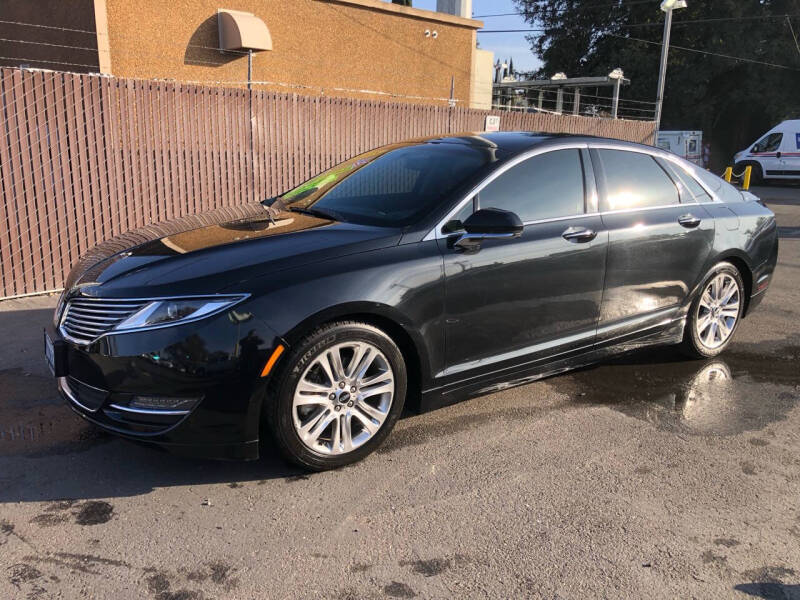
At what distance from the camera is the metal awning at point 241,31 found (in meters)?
14.5

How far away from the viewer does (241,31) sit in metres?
14.4

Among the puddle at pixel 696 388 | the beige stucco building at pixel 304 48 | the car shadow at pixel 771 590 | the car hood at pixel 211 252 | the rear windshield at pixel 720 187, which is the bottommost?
the puddle at pixel 696 388

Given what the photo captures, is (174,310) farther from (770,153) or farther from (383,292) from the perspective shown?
(770,153)

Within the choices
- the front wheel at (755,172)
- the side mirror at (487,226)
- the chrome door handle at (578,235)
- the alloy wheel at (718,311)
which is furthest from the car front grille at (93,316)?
the front wheel at (755,172)

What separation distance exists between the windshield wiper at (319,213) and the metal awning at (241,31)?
1151cm

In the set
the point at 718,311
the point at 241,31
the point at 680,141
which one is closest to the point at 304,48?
Result: the point at 241,31

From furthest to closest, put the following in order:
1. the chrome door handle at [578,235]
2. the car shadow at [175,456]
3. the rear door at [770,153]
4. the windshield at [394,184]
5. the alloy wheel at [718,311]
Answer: the rear door at [770,153]
the alloy wheel at [718,311]
the chrome door handle at [578,235]
the windshield at [394,184]
the car shadow at [175,456]

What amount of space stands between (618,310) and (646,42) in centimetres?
3456

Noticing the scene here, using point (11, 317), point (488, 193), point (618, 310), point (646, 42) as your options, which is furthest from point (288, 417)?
point (646, 42)

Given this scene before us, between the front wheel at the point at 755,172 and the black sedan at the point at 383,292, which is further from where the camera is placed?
the front wheel at the point at 755,172

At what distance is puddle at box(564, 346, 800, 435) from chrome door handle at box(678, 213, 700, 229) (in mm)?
1081

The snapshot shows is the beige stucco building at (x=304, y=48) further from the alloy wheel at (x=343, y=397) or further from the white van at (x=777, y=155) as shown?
the white van at (x=777, y=155)

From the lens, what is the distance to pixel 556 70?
124ft

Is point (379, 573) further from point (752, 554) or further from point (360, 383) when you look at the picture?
point (752, 554)
